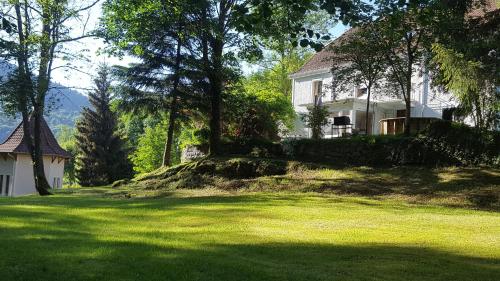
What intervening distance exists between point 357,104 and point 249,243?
26738 millimetres

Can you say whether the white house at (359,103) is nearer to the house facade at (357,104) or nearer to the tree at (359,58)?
the house facade at (357,104)

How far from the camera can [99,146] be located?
150 feet

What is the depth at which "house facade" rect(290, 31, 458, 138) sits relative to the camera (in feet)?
83.0

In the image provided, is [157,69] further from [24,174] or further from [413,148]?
[24,174]

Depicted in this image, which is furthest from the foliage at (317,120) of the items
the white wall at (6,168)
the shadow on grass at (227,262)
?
the white wall at (6,168)

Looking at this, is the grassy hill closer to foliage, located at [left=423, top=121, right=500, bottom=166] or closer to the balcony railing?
foliage, located at [left=423, top=121, right=500, bottom=166]

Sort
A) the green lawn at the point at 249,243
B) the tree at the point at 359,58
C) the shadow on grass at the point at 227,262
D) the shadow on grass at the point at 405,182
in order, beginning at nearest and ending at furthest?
the shadow on grass at the point at 227,262 → the green lawn at the point at 249,243 → the shadow on grass at the point at 405,182 → the tree at the point at 359,58

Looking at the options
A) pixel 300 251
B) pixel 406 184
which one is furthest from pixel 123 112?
pixel 300 251

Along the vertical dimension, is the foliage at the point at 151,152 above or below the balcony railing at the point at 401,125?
below

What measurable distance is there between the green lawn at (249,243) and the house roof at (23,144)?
27.9 meters

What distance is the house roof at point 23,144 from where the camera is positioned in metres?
38.7

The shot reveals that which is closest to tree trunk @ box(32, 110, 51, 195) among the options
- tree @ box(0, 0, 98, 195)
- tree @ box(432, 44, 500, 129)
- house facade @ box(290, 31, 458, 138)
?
tree @ box(0, 0, 98, 195)

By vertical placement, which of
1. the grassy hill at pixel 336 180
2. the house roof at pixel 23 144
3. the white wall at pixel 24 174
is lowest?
the white wall at pixel 24 174

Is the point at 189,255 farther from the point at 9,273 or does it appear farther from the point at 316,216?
the point at 316,216
